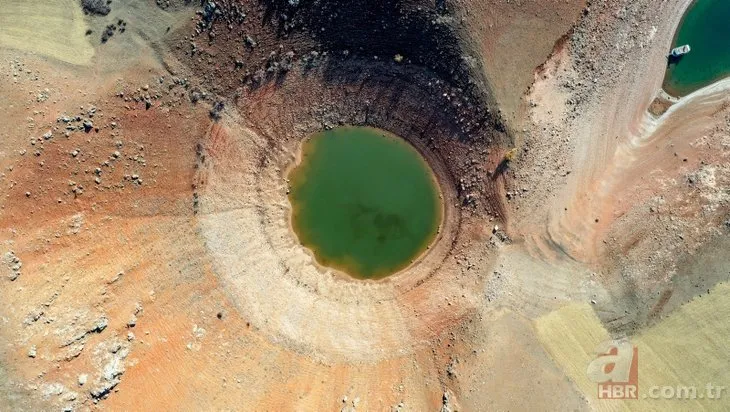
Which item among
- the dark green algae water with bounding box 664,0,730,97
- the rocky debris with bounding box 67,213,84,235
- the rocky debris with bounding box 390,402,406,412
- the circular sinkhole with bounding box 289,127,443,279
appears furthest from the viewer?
the circular sinkhole with bounding box 289,127,443,279

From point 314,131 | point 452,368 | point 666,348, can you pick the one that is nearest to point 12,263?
point 314,131

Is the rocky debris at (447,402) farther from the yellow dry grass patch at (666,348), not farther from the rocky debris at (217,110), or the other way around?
the rocky debris at (217,110)

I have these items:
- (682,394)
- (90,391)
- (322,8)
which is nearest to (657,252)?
(682,394)

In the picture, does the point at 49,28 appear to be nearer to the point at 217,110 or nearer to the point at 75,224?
the point at 217,110

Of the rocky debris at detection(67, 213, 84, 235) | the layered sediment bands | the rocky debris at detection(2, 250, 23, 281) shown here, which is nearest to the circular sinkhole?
the layered sediment bands

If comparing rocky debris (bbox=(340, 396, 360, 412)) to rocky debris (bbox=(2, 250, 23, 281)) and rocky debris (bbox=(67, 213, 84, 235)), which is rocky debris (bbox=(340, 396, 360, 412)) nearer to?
rocky debris (bbox=(67, 213, 84, 235))

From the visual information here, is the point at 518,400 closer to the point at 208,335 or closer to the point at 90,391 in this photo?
the point at 208,335
